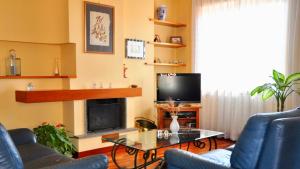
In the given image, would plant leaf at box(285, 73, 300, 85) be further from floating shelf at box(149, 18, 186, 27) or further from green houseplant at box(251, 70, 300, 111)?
floating shelf at box(149, 18, 186, 27)

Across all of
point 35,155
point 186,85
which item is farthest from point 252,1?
point 35,155

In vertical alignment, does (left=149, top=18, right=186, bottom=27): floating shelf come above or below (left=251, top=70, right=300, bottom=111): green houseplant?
above

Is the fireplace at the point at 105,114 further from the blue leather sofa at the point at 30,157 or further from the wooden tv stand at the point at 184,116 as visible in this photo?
the blue leather sofa at the point at 30,157

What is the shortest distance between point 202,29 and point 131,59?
1485mm

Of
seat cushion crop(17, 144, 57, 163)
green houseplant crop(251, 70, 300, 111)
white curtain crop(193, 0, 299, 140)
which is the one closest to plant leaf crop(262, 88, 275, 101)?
green houseplant crop(251, 70, 300, 111)

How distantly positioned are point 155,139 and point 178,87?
184 centimetres

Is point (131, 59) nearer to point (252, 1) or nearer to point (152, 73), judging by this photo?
point (152, 73)

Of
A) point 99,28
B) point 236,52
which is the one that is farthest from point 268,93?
point 99,28

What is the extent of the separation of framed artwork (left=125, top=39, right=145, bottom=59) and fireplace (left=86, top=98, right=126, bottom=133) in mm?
807

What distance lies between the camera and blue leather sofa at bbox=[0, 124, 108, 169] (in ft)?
5.59

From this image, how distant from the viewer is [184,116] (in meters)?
4.83

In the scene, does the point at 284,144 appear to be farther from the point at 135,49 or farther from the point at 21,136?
the point at 135,49

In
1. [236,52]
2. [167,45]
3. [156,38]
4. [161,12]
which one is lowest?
[236,52]

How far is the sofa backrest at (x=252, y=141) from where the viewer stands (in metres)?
1.83
